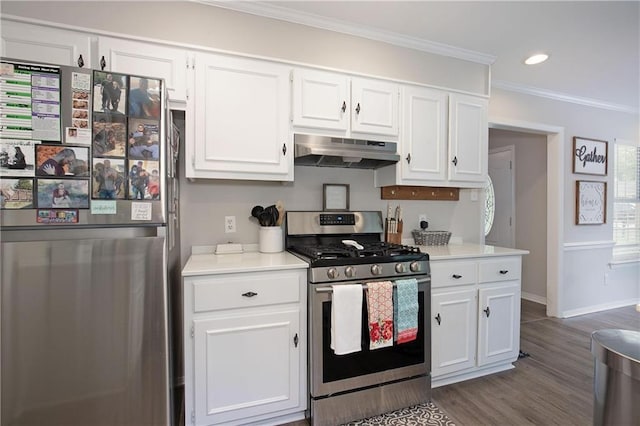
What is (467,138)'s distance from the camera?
257 centimetres

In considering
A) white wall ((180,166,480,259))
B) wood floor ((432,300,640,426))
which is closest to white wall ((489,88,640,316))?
wood floor ((432,300,640,426))

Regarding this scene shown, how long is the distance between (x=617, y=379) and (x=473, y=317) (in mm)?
1344

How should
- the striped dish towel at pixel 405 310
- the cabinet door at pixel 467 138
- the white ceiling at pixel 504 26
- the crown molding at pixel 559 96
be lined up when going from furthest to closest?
the crown molding at pixel 559 96 < the cabinet door at pixel 467 138 < the white ceiling at pixel 504 26 < the striped dish towel at pixel 405 310

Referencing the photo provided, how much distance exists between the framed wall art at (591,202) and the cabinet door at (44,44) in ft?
16.0

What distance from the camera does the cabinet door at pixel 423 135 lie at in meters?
2.36

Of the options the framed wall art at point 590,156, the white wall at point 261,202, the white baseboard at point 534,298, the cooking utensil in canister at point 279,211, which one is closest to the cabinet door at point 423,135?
the white wall at point 261,202

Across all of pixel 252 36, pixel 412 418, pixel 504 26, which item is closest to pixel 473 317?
pixel 412 418

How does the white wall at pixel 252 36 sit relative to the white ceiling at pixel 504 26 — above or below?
below

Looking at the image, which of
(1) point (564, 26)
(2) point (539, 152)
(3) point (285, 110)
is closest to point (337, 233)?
(3) point (285, 110)

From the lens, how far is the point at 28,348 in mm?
1201

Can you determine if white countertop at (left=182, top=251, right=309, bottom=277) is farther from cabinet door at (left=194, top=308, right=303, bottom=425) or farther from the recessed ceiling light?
the recessed ceiling light

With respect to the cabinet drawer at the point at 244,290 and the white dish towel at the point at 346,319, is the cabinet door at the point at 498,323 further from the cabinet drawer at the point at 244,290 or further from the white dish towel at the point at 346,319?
the cabinet drawer at the point at 244,290

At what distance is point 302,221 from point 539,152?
11.8 ft

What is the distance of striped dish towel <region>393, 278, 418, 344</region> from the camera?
187 centimetres
